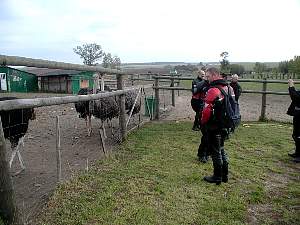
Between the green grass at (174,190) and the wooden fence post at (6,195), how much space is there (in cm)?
60

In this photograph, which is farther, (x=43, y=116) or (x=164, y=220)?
(x=43, y=116)

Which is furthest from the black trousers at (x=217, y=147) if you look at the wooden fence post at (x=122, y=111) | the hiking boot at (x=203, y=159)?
the wooden fence post at (x=122, y=111)

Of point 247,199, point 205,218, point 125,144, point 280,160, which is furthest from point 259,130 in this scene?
point 205,218

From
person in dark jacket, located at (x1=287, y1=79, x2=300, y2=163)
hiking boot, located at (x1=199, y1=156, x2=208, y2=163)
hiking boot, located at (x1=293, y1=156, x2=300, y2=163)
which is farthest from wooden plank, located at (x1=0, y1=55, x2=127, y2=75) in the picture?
hiking boot, located at (x1=293, y1=156, x2=300, y2=163)

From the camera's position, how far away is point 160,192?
4.94 m

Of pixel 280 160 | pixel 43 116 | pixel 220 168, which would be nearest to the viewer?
pixel 220 168

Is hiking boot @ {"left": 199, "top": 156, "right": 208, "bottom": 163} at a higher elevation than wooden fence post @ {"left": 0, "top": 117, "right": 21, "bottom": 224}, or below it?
below

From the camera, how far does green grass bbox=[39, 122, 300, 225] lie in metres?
4.19

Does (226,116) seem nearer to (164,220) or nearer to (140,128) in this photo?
(164,220)

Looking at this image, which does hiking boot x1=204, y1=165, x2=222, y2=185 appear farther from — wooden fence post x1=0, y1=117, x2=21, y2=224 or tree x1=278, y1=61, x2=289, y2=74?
tree x1=278, y1=61, x2=289, y2=74

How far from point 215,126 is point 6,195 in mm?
3081

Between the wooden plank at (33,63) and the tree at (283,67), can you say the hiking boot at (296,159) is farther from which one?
the tree at (283,67)

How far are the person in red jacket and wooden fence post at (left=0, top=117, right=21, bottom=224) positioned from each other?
292 centimetres

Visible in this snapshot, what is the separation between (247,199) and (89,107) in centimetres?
489
